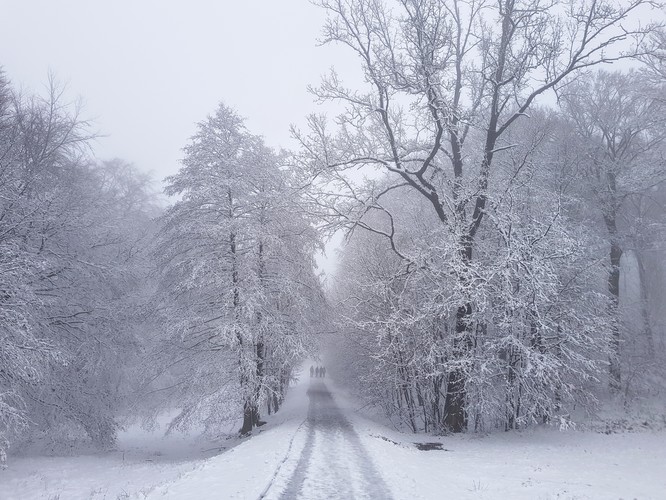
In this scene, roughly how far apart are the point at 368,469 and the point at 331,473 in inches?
36.0

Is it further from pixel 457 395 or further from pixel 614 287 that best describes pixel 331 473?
pixel 614 287

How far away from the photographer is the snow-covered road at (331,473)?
24.4 feet

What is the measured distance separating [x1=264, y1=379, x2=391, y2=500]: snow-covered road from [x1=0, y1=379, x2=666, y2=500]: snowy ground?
2cm

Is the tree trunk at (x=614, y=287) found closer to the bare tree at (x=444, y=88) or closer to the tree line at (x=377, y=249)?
the tree line at (x=377, y=249)

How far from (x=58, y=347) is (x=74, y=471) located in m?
4.01

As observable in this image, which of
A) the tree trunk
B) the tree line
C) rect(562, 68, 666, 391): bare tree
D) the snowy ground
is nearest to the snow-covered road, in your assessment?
the snowy ground

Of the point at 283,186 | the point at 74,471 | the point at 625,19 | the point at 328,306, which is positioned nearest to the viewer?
the point at 625,19

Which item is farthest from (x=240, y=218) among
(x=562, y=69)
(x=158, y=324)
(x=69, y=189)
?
(x=562, y=69)

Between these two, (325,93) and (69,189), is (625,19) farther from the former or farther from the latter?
(69,189)

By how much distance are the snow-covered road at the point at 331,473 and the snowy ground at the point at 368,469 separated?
0.02 m

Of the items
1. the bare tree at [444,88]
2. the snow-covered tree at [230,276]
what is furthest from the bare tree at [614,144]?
the snow-covered tree at [230,276]

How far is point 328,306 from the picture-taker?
19.5 metres

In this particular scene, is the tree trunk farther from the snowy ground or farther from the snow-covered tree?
the snow-covered tree

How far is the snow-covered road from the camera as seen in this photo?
24.4 feet
